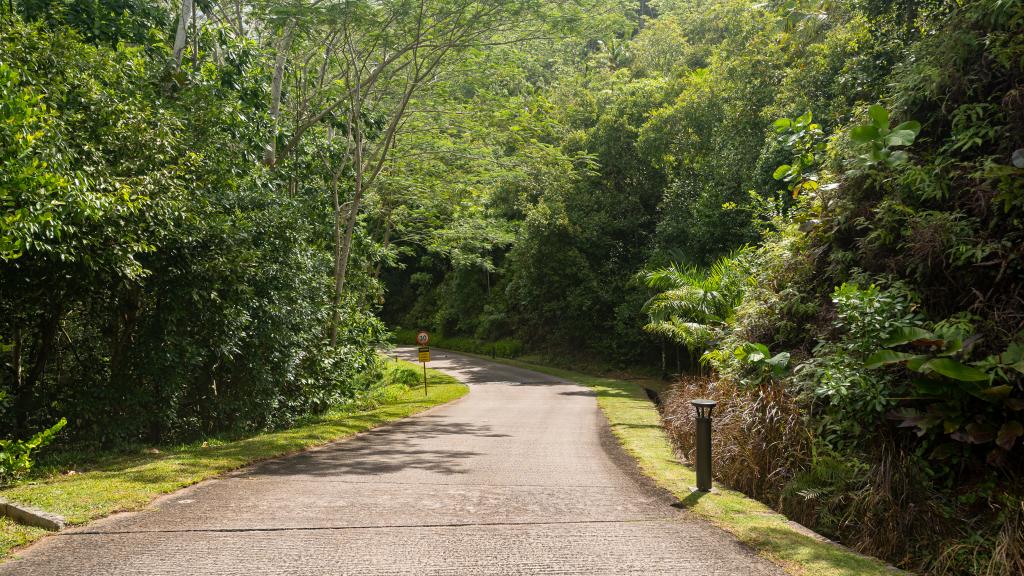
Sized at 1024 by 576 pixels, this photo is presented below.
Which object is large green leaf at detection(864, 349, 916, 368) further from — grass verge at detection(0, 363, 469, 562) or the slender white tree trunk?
the slender white tree trunk

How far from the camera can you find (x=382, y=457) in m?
10.6

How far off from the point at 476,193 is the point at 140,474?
53.5 ft

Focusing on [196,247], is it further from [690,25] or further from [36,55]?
[690,25]

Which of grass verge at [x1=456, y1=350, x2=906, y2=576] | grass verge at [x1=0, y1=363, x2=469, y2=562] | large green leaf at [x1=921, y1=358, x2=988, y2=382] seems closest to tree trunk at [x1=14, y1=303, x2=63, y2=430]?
grass verge at [x1=0, y1=363, x2=469, y2=562]

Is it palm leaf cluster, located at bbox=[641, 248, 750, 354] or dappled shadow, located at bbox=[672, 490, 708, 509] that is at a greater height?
palm leaf cluster, located at bbox=[641, 248, 750, 354]

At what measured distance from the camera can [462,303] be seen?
47.4m

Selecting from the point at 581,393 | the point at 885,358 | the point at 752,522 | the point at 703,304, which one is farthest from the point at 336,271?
the point at 885,358

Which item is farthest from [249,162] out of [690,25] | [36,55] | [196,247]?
[690,25]

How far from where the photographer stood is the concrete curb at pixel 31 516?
19.2 ft

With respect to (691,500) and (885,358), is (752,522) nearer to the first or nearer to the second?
(691,500)

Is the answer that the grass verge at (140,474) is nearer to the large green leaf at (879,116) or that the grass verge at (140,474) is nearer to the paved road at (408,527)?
the paved road at (408,527)

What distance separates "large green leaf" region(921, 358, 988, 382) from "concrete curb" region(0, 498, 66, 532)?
7.36 metres

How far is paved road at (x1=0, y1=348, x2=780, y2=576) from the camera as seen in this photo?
5.07 meters

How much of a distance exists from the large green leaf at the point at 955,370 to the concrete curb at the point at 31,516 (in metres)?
7.36
